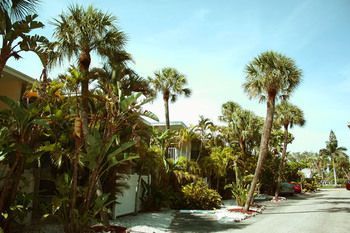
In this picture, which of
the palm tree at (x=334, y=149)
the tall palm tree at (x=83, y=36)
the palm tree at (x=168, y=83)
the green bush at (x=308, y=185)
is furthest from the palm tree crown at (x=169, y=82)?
the palm tree at (x=334, y=149)

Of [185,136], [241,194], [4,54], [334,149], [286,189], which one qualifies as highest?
[334,149]

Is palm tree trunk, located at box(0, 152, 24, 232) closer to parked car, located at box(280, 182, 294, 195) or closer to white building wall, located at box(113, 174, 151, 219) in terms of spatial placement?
white building wall, located at box(113, 174, 151, 219)

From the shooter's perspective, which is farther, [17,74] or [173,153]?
[173,153]

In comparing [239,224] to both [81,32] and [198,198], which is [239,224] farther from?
[81,32]

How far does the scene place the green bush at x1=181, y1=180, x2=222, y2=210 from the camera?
19.3 metres

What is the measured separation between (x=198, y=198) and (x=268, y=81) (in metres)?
8.21

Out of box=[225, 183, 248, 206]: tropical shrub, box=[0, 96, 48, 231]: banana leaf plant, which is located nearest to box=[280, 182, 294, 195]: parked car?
box=[225, 183, 248, 206]: tropical shrub

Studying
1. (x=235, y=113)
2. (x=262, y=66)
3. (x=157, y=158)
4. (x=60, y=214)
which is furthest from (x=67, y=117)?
(x=235, y=113)

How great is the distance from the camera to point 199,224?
1388 centimetres

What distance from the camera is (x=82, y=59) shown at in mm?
11445

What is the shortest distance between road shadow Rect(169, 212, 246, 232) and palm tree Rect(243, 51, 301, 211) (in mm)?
3925

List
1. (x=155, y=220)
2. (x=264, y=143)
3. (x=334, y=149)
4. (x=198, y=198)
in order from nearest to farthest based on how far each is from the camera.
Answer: (x=155, y=220) → (x=264, y=143) → (x=198, y=198) → (x=334, y=149)

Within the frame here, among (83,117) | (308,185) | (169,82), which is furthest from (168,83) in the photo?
(308,185)

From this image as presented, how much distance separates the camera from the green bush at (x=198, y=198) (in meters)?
19.3
